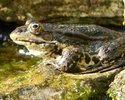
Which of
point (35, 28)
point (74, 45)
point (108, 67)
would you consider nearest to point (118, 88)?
point (108, 67)

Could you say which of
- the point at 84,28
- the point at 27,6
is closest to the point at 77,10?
the point at 27,6

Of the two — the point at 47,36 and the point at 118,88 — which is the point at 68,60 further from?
the point at 118,88

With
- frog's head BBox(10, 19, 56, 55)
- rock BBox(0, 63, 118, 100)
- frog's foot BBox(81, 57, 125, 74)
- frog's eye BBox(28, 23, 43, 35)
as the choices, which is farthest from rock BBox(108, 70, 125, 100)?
frog's eye BBox(28, 23, 43, 35)

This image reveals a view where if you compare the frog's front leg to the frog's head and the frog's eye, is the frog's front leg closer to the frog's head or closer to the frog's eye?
the frog's head

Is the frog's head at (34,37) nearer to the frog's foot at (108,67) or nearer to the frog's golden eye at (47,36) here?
the frog's golden eye at (47,36)

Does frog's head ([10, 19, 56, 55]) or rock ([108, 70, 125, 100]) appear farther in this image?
frog's head ([10, 19, 56, 55])

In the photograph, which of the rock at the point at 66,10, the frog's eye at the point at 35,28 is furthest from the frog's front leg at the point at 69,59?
the rock at the point at 66,10
